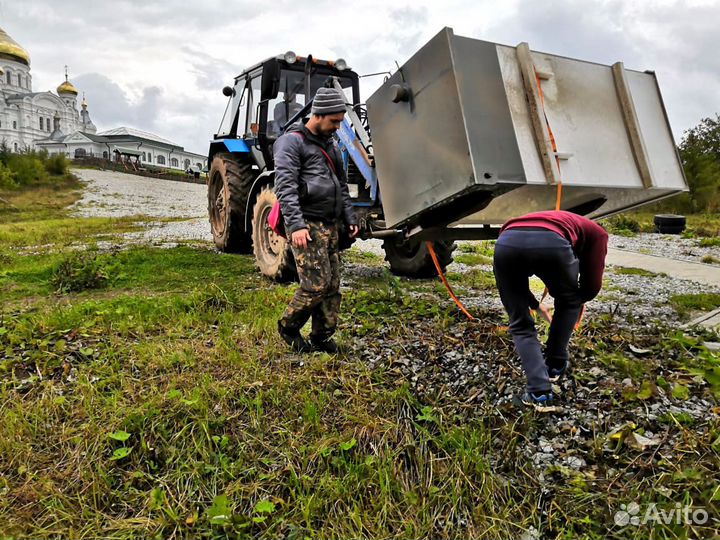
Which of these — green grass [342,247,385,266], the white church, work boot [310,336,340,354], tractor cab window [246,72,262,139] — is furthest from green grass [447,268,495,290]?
the white church

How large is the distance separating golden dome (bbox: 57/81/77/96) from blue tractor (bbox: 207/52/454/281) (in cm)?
7430

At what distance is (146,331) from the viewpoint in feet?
13.1

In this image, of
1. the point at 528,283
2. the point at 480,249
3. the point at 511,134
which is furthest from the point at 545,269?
the point at 480,249

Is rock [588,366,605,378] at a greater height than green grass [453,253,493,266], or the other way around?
green grass [453,253,493,266]

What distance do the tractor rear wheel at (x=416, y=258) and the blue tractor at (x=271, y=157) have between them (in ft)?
0.04

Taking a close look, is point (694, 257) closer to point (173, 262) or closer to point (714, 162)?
point (173, 262)

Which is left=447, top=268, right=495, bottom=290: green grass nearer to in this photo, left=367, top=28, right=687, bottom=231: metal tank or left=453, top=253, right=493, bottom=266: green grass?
left=453, top=253, right=493, bottom=266: green grass

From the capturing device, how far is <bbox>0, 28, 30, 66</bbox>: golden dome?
61.0 meters

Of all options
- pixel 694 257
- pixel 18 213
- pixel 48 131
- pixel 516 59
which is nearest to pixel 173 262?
pixel 516 59

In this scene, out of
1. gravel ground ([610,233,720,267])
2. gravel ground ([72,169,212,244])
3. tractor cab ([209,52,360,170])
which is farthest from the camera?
gravel ground ([72,169,212,244])

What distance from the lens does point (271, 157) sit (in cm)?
658

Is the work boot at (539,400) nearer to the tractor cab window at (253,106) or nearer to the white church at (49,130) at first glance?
the tractor cab window at (253,106)

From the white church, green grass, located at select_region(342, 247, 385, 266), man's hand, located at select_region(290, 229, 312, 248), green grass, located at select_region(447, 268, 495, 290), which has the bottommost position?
green grass, located at select_region(447, 268, 495, 290)

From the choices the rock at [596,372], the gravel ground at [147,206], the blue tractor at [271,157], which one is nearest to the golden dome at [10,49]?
the gravel ground at [147,206]
